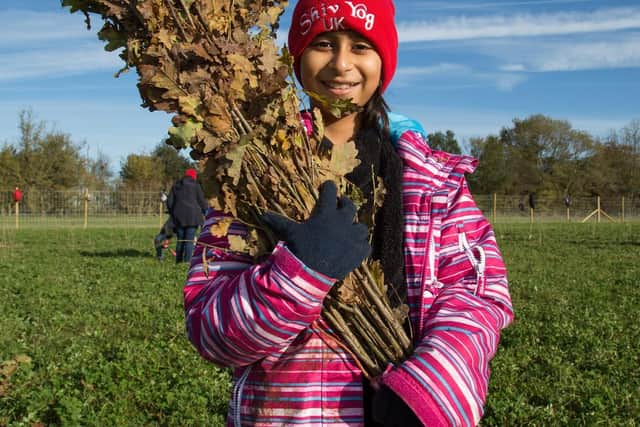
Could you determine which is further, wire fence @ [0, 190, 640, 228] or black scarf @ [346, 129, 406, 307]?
wire fence @ [0, 190, 640, 228]

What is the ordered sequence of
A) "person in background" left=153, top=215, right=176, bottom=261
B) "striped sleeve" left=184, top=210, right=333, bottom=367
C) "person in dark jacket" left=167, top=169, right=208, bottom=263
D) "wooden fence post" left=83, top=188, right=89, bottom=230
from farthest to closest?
1. "wooden fence post" left=83, top=188, right=89, bottom=230
2. "person in background" left=153, top=215, right=176, bottom=261
3. "person in dark jacket" left=167, top=169, right=208, bottom=263
4. "striped sleeve" left=184, top=210, right=333, bottom=367

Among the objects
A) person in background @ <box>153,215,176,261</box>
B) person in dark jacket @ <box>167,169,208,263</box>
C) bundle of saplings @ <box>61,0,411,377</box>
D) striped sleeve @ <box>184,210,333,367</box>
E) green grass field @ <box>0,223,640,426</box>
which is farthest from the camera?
person in background @ <box>153,215,176,261</box>

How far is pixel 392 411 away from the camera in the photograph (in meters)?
1.43

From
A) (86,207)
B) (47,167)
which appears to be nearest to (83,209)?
(86,207)

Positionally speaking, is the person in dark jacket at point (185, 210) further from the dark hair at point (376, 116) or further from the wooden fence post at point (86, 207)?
the wooden fence post at point (86, 207)

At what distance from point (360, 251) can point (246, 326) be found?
318mm

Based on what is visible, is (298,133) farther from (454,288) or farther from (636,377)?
(636,377)

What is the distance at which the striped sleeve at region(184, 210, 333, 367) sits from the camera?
1.34 metres

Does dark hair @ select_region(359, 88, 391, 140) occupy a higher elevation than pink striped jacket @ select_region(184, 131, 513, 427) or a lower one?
higher

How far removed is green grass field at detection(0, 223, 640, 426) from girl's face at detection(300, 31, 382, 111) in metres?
2.75

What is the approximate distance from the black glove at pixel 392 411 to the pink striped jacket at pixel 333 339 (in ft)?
0.09

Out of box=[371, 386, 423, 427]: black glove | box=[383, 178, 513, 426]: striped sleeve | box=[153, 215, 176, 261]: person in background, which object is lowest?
box=[153, 215, 176, 261]: person in background

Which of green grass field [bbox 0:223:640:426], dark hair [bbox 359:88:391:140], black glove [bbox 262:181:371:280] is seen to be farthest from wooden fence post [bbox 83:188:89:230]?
black glove [bbox 262:181:371:280]

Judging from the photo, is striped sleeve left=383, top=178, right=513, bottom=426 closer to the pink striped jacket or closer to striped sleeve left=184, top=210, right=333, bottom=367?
the pink striped jacket
